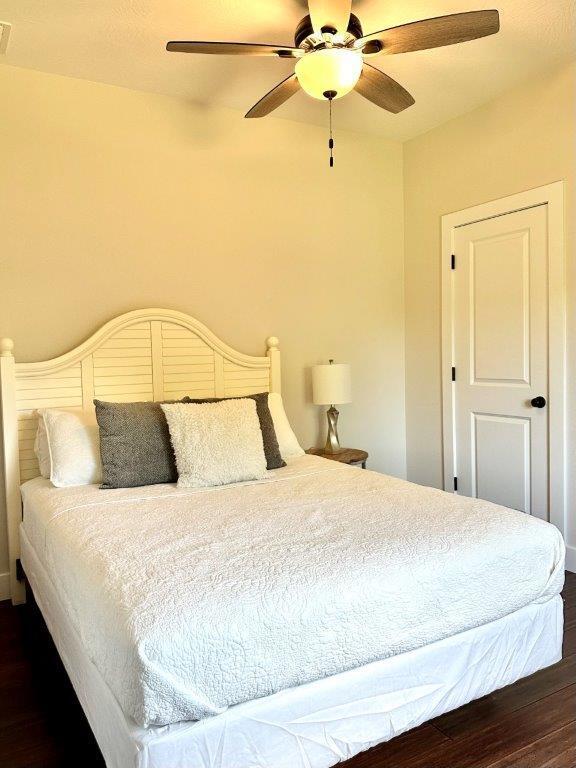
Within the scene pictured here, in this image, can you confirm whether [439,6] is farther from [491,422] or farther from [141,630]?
[141,630]

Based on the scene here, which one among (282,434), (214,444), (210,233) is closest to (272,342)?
(282,434)

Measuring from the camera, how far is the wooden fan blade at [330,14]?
6.48ft

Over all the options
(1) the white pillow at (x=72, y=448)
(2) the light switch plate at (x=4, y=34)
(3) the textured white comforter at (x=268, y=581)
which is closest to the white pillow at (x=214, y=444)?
(3) the textured white comforter at (x=268, y=581)

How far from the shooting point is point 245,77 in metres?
2.99

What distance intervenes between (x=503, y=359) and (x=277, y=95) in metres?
2.02

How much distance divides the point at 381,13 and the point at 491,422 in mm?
Result: 2352

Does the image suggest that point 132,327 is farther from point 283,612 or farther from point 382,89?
point 283,612

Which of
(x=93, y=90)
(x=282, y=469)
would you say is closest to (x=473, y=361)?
(x=282, y=469)

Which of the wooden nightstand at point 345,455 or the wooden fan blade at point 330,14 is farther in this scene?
the wooden nightstand at point 345,455

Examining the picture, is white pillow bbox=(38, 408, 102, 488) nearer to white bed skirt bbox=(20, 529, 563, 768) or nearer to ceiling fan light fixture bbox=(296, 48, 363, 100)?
white bed skirt bbox=(20, 529, 563, 768)

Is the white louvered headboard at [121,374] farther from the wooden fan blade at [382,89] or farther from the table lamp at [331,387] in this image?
the wooden fan blade at [382,89]

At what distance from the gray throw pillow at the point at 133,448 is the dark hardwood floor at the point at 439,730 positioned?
81cm

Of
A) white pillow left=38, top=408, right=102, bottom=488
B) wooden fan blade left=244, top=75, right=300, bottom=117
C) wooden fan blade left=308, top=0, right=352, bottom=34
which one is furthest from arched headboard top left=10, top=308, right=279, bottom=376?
wooden fan blade left=308, top=0, right=352, bottom=34

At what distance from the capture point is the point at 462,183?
11.9 feet
